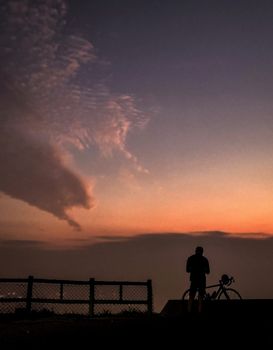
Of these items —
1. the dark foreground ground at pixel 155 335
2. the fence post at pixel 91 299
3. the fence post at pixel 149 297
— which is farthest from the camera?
the fence post at pixel 149 297

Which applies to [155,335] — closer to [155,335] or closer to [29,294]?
[155,335]

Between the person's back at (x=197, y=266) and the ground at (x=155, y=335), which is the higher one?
the person's back at (x=197, y=266)

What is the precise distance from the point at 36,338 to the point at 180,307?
666 cm

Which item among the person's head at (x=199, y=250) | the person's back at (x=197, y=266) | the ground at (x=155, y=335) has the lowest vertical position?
the ground at (x=155, y=335)

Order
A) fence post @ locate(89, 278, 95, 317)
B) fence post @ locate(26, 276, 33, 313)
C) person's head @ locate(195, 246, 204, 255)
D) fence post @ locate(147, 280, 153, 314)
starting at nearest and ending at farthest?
1. person's head @ locate(195, 246, 204, 255)
2. fence post @ locate(26, 276, 33, 313)
3. fence post @ locate(89, 278, 95, 317)
4. fence post @ locate(147, 280, 153, 314)

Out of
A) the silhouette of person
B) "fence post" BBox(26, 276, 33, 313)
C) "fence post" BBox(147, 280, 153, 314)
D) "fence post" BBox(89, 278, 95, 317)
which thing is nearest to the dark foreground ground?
the silhouette of person

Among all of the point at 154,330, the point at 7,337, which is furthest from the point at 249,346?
the point at 7,337

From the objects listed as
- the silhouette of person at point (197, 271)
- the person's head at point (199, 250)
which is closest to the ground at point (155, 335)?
the silhouette of person at point (197, 271)

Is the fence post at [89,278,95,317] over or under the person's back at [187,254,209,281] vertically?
under

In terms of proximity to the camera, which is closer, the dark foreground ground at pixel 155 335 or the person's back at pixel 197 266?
the dark foreground ground at pixel 155 335

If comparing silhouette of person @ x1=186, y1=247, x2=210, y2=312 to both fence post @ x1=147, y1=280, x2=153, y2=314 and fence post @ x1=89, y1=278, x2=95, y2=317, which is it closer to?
fence post @ x1=89, y1=278, x2=95, y2=317

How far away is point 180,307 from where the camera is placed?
15328mm

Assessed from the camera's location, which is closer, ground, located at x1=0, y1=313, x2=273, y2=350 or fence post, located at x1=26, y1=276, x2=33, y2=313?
ground, located at x1=0, y1=313, x2=273, y2=350

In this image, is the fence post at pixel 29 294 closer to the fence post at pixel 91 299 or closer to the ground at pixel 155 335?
the fence post at pixel 91 299
